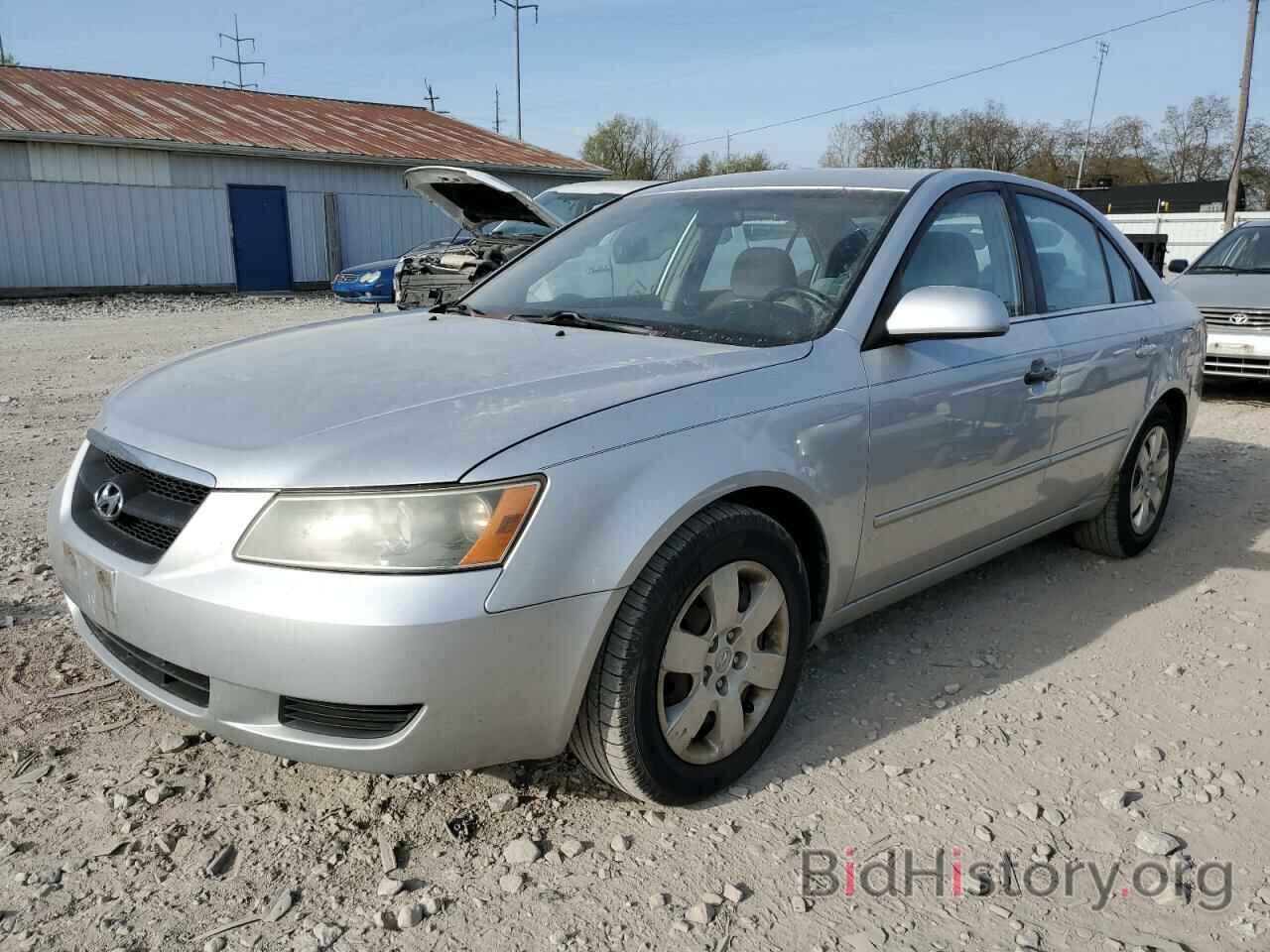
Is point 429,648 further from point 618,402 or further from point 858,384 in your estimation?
point 858,384

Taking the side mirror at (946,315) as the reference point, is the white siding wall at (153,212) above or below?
above

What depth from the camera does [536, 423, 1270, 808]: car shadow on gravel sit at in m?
2.98

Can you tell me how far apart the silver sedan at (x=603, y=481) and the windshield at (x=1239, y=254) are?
6584mm

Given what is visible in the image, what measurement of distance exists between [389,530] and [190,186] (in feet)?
63.9

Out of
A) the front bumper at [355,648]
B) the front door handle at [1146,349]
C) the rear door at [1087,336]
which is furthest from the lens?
the front door handle at [1146,349]

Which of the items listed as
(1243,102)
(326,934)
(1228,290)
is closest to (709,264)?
(326,934)

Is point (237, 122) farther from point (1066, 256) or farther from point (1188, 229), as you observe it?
point (1188, 229)

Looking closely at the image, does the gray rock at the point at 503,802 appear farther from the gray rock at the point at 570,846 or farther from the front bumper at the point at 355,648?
the front bumper at the point at 355,648

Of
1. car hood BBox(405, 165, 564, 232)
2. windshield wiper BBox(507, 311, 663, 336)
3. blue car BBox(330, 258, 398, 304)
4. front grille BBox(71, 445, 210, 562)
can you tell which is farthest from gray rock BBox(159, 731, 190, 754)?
blue car BBox(330, 258, 398, 304)

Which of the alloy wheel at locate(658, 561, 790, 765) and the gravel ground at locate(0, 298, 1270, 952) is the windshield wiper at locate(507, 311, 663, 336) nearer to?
the alloy wheel at locate(658, 561, 790, 765)

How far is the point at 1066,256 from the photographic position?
13.1ft

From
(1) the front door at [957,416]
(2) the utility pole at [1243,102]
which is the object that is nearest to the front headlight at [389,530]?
(1) the front door at [957,416]

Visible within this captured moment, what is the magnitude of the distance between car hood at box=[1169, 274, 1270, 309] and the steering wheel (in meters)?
6.45

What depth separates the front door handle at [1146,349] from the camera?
4.16 meters
